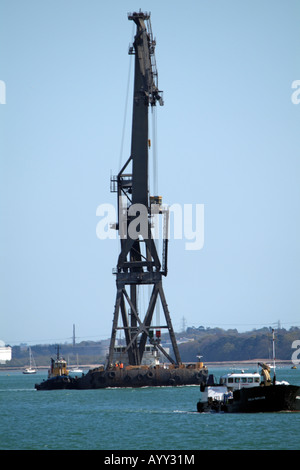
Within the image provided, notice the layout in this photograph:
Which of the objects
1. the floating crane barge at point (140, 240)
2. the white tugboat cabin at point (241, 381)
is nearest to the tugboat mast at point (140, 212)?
the floating crane barge at point (140, 240)

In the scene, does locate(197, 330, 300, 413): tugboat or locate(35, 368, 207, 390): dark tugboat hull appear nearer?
locate(197, 330, 300, 413): tugboat

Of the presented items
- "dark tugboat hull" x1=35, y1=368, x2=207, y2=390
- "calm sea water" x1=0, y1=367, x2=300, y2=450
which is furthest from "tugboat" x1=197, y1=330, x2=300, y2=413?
"dark tugboat hull" x1=35, y1=368, x2=207, y2=390

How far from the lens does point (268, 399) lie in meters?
57.7

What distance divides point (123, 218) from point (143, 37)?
18.6 meters

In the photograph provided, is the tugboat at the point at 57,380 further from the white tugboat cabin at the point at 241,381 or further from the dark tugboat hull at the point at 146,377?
the white tugboat cabin at the point at 241,381

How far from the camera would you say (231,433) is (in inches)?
1966

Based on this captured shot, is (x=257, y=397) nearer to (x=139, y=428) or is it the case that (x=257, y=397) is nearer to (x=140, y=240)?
(x=139, y=428)

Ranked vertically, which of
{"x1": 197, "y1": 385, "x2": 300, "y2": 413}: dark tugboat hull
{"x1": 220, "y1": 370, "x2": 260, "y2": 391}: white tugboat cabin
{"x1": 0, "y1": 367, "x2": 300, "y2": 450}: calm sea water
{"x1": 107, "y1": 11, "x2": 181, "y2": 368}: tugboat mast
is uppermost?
{"x1": 107, "y1": 11, "x2": 181, "y2": 368}: tugboat mast

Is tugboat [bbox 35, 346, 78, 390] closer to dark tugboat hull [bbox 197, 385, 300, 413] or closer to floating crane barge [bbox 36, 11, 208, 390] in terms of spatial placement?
floating crane barge [bbox 36, 11, 208, 390]

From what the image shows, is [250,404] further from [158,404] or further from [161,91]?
[161,91]

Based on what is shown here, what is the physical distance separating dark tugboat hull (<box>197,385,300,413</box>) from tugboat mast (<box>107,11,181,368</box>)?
4083 cm

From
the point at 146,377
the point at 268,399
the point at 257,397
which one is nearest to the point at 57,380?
the point at 146,377

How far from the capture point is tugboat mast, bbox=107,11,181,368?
99.5m
